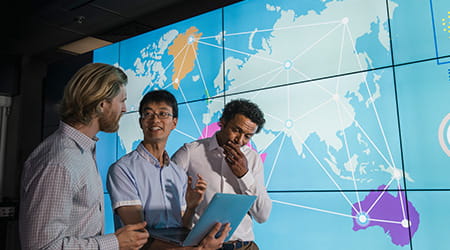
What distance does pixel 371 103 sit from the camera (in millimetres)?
2447

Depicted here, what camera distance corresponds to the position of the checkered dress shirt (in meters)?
1.04

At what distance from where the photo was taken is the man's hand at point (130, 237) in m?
1.17

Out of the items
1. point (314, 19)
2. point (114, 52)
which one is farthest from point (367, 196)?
point (114, 52)

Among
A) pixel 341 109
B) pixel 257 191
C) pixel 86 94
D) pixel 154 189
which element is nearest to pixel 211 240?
pixel 154 189

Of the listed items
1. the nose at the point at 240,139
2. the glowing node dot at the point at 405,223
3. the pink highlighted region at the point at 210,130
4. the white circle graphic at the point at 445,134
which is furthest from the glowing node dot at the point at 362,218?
the pink highlighted region at the point at 210,130

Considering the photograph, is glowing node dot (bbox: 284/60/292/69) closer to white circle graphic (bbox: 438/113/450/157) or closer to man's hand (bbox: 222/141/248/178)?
man's hand (bbox: 222/141/248/178)

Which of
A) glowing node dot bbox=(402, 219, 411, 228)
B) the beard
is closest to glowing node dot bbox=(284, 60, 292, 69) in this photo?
glowing node dot bbox=(402, 219, 411, 228)

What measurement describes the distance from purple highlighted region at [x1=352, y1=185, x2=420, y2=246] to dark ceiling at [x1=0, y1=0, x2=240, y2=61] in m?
2.00

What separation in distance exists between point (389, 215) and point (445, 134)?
0.60m

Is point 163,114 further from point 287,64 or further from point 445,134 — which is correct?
point 445,134

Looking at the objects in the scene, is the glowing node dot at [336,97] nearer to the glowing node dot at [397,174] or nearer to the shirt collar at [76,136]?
the glowing node dot at [397,174]

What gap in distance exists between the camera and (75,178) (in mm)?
1110

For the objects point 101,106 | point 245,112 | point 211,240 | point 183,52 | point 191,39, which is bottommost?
point 211,240

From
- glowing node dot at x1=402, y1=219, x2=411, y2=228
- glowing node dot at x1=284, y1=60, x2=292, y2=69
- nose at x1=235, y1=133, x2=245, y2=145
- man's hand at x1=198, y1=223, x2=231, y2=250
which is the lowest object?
glowing node dot at x1=402, y1=219, x2=411, y2=228
